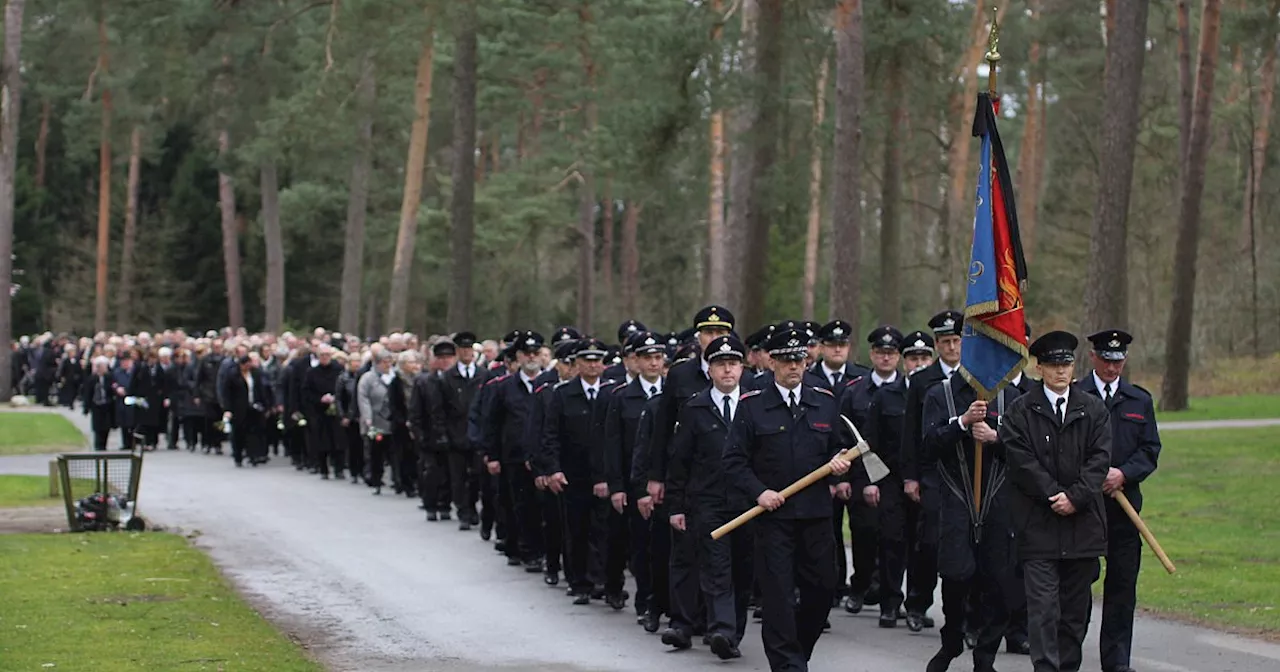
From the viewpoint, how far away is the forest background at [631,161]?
3167 cm

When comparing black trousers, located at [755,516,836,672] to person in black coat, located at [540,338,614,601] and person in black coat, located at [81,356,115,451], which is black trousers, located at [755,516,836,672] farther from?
person in black coat, located at [81,356,115,451]

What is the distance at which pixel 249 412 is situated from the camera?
30.5 metres

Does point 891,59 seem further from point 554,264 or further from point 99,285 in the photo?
point 99,285

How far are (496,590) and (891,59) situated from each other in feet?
64.2

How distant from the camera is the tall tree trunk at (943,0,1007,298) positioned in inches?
1730

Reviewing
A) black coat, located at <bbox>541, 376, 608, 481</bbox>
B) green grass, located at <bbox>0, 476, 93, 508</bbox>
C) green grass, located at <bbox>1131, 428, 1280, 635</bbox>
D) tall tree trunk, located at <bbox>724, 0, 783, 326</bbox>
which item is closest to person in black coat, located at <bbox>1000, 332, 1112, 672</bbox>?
green grass, located at <bbox>1131, 428, 1280, 635</bbox>

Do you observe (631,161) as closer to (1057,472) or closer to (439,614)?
(439,614)

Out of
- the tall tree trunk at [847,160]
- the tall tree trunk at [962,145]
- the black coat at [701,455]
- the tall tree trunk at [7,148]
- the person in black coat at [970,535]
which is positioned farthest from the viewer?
the tall tree trunk at [962,145]

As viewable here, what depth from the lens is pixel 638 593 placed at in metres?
14.2

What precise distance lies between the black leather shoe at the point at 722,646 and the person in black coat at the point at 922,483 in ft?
5.70

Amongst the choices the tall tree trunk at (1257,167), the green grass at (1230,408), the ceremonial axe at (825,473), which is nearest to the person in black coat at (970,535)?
the ceremonial axe at (825,473)

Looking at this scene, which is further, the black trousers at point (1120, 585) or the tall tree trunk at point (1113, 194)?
the tall tree trunk at point (1113, 194)

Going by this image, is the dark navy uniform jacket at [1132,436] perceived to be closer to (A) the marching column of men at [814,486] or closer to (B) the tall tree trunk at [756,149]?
(A) the marching column of men at [814,486]

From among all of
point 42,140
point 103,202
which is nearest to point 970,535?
point 103,202
